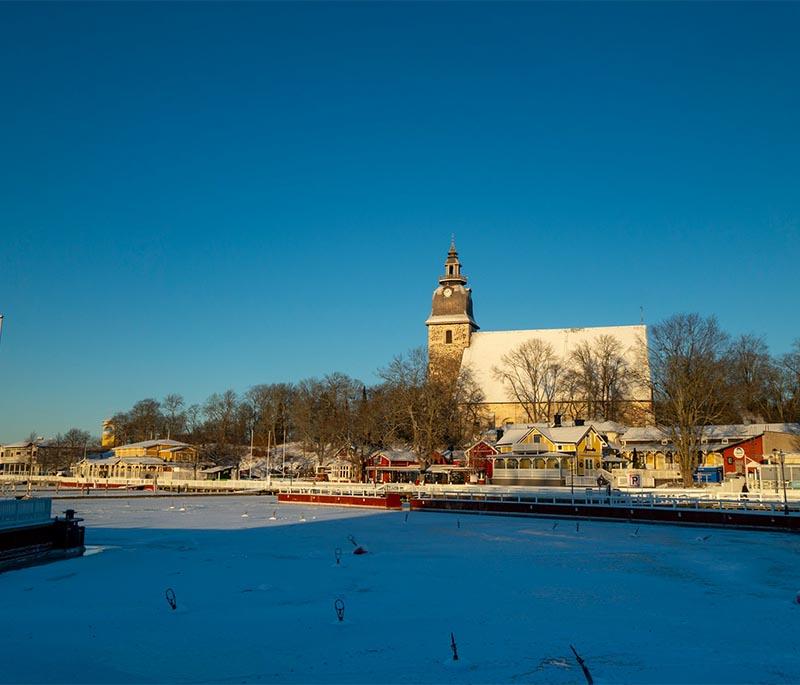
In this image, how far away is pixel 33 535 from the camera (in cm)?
2289

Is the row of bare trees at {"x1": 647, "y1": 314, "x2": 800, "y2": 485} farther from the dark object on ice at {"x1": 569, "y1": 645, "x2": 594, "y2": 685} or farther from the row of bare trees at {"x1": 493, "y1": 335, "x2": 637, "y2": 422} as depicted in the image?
the dark object on ice at {"x1": 569, "y1": 645, "x2": 594, "y2": 685}

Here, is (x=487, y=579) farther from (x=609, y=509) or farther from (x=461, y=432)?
(x=461, y=432)

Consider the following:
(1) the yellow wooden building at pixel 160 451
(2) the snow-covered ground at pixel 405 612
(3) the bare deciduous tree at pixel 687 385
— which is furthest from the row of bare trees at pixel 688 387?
(1) the yellow wooden building at pixel 160 451

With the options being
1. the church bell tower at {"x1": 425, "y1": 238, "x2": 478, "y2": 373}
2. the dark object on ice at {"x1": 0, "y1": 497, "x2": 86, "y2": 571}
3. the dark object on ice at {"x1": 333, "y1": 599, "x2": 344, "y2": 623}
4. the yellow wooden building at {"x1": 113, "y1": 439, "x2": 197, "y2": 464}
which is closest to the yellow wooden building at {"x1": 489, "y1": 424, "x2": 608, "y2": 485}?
the church bell tower at {"x1": 425, "y1": 238, "x2": 478, "y2": 373}

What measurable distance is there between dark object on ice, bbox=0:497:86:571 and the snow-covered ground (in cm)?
112

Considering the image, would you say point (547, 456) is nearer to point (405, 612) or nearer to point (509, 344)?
point (509, 344)

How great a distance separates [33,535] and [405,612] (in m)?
13.9

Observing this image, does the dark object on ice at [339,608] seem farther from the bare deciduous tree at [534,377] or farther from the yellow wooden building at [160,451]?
the yellow wooden building at [160,451]

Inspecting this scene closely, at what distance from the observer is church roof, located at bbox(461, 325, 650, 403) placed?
92.8 meters

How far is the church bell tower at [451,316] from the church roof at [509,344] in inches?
73.3

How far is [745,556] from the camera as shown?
81.6ft

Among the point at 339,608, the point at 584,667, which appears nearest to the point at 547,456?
the point at 339,608

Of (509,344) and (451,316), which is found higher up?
(451,316)

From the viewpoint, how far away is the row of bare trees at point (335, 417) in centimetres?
7581
